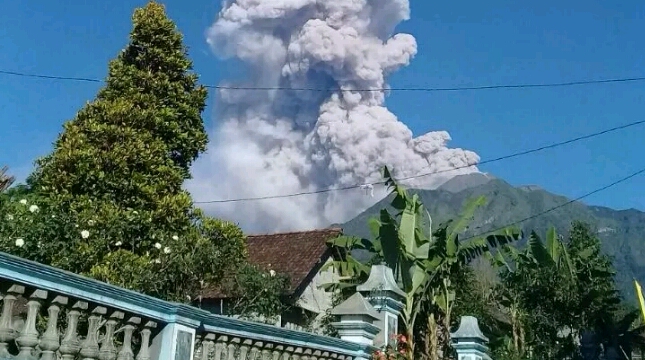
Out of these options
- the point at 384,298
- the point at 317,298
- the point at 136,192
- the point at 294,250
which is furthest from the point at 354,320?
the point at 294,250

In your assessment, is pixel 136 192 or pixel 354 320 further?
pixel 136 192

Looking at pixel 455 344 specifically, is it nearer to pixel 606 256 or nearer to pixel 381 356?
pixel 381 356

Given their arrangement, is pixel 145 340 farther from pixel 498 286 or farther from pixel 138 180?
pixel 498 286

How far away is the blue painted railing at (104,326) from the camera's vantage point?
359 centimetres

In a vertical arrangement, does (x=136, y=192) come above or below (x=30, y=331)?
above

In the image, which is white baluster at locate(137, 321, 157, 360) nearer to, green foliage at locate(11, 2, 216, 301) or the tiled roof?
green foliage at locate(11, 2, 216, 301)

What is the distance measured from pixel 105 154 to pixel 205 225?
71.4 inches

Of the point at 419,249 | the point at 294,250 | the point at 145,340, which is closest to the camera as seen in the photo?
the point at 145,340

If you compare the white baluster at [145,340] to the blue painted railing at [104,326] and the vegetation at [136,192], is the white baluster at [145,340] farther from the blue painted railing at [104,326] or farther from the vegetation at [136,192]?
the vegetation at [136,192]

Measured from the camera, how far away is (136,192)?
11062mm

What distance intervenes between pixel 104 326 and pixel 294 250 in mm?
15689

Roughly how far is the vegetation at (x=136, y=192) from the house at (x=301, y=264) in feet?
18.6

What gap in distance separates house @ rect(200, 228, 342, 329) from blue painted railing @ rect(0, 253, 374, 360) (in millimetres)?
11741

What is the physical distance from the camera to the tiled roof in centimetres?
1870
